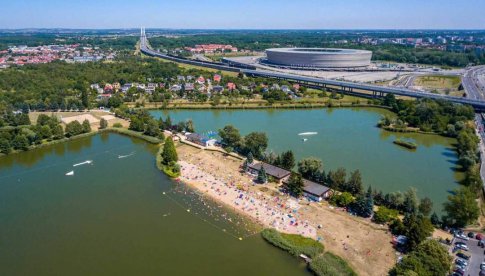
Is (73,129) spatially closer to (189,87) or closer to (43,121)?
(43,121)

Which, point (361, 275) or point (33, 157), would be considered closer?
point (361, 275)

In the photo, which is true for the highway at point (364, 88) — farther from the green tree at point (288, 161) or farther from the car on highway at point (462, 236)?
the car on highway at point (462, 236)

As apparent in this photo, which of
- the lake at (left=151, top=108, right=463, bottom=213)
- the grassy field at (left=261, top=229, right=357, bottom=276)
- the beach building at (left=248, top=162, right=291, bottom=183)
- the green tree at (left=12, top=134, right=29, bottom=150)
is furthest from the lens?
the green tree at (left=12, top=134, right=29, bottom=150)

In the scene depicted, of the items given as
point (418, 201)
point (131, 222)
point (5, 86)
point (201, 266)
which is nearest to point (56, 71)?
point (5, 86)

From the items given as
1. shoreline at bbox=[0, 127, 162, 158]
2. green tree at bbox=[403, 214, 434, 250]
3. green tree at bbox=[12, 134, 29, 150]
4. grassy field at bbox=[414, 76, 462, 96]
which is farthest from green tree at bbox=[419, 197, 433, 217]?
grassy field at bbox=[414, 76, 462, 96]

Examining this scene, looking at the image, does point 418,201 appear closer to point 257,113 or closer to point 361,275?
point 361,275

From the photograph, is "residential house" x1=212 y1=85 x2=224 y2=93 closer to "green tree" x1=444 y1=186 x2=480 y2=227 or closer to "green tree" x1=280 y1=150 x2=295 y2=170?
"green tree" x1=280 y1=150 x2=295 y2=170

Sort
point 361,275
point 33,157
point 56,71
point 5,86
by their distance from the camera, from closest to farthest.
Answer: point 361,275
point 33,157
point 5,86
point 56,71
